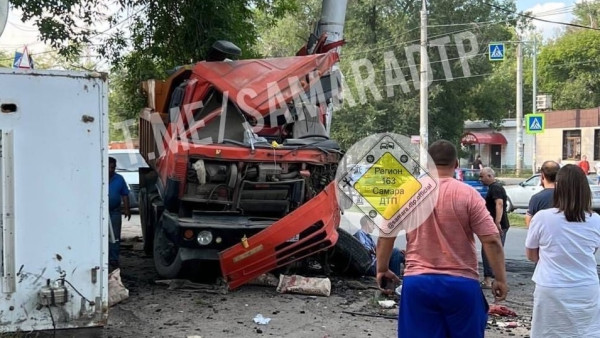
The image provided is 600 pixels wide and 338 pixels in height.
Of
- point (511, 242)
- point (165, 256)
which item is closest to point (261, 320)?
point (165, 256)

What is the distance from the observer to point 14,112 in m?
3.90

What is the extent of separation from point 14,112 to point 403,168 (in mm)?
5491

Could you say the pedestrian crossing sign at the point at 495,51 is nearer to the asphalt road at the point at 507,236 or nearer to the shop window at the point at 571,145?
the asphalt road at the point at 507,236

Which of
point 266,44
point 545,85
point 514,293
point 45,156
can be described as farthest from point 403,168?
point 545,85

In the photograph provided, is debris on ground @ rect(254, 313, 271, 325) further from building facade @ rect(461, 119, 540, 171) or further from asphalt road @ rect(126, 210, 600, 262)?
building facade @ rect(461, 119, 540, 171)

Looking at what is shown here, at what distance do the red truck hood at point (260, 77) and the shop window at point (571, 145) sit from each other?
36.3m

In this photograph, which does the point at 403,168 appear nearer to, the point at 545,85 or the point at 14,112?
the point at 14,112

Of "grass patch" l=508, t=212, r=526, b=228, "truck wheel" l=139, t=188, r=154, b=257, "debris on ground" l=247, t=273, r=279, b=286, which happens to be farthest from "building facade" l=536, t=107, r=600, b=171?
"debris on ground" l=247, t=273, r=279, b=286

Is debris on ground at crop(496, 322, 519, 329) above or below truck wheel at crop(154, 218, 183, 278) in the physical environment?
below

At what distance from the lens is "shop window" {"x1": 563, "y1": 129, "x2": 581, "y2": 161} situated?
3991 centimetres

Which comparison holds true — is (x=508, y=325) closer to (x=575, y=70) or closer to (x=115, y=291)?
(x=115, y=291)

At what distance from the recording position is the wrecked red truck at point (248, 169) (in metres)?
6.73

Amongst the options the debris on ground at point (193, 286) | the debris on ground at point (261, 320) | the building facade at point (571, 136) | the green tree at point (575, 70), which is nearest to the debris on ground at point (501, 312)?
the debris on ground at point (261, 320)

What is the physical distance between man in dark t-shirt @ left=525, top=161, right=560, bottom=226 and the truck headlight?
3241 mm
